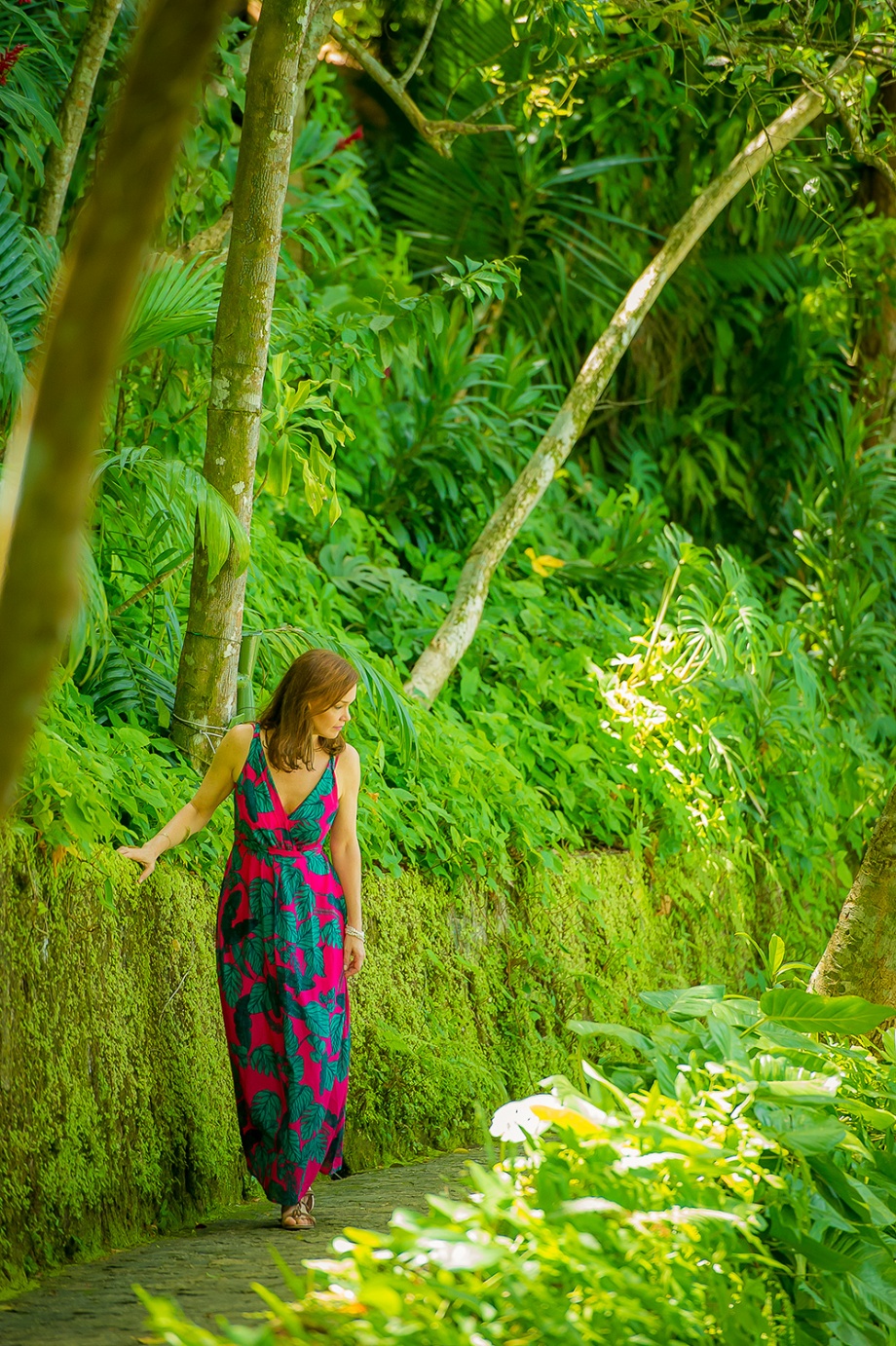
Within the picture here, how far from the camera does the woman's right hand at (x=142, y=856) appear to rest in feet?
11.8

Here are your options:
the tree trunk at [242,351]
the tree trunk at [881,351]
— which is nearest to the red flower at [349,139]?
the tree trunk at [242,351]

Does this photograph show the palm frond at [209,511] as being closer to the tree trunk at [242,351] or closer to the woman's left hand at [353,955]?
the tree trunk at [242,351]

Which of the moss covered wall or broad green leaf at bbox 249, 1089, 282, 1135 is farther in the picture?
broad green leaf at bbox 249, 1089, 282, 1135

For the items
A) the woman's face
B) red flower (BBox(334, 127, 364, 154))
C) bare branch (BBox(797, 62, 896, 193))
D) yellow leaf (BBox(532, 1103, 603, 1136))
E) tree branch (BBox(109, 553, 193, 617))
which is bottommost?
yellow leaf (BBox(532, 1103, 603, 1136))

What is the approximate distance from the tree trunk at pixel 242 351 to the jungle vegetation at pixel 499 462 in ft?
0.05

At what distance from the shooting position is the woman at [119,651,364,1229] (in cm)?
369

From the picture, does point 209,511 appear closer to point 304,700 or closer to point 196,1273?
A: point 304,700

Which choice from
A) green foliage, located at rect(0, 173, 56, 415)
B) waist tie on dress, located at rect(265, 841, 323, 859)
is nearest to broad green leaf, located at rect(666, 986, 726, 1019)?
waist tie on dress, located at rect(265, 841, 323, 859)

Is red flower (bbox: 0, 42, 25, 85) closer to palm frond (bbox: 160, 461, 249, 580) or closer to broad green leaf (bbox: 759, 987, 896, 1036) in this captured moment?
palm frond (bbox: 160, 461, 249, 580)

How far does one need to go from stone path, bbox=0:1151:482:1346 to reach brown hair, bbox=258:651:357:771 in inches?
48.9

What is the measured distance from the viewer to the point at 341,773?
3.98 meters

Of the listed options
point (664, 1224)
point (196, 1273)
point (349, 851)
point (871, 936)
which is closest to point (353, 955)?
point (349, 851)

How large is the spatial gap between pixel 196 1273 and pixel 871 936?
212cm

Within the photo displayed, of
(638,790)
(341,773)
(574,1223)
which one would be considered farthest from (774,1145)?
(638,790)
